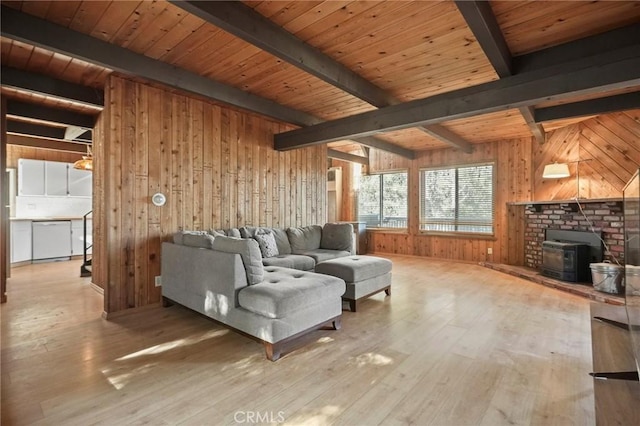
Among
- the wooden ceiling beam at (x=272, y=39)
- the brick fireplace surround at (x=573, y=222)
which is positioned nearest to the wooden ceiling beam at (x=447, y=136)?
the brick fireplace surround at (x=573, y=222)

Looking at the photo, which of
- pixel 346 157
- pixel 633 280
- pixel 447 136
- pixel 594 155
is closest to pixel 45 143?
pixel 346 157

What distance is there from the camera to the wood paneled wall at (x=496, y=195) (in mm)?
5977

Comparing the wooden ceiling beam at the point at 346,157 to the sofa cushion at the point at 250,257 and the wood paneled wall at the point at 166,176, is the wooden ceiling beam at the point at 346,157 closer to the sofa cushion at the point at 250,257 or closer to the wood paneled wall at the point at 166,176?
the wood paneled wall at the point at 166,176

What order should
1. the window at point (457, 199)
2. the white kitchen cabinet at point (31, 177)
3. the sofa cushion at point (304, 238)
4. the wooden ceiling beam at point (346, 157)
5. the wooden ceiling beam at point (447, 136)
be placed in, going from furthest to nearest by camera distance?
the wooden ceiling beam at point (346, 157) < the window at point (457, 199) < the white kitchen cabinet at point (31, 177) < the wooden ceiling beam at point (447, 136) < the sofa cushion at point (304, 238)

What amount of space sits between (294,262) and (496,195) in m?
4.70

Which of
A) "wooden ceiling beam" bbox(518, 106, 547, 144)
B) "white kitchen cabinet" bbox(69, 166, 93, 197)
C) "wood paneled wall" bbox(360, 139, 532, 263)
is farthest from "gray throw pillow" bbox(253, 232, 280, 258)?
"white kitchen cabinet" bbox(69, 166, 93, 197)

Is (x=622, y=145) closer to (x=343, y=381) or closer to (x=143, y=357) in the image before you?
(x=343, y=381)

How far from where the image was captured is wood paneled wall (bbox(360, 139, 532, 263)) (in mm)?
5977

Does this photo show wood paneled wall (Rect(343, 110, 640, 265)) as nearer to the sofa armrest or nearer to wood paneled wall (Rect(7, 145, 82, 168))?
the sofa armrest

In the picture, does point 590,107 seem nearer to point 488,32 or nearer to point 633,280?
point 633,280

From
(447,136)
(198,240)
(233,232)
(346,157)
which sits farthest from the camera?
(346,157)

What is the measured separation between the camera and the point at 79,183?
7.14 meters

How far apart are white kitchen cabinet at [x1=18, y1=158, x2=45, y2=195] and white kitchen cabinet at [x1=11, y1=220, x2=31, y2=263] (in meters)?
0.87

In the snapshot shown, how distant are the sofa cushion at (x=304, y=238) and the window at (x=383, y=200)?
338 centimetres
